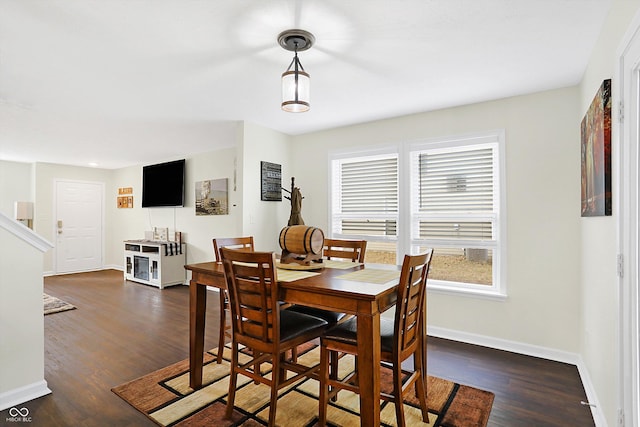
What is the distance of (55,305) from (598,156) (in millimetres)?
6080

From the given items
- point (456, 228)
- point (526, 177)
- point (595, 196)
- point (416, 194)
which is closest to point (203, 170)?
point (416, 194)

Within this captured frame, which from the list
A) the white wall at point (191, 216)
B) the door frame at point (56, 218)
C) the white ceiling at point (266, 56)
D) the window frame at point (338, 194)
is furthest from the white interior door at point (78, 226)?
the window frame at point (338, 194)

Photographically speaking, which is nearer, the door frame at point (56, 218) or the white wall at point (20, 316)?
the white wall at point (20, 316)

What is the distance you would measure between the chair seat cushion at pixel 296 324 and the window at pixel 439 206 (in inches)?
73.1

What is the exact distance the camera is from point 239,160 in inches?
151

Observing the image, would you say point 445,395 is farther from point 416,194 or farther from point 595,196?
point 416,194

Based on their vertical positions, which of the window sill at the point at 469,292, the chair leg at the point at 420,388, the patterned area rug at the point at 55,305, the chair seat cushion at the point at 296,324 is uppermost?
the chair seat cushion at the point at 296,324

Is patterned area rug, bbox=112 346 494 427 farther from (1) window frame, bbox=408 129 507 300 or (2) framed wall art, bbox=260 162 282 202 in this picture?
(2) framed wall art, bbox=260 162 282 202

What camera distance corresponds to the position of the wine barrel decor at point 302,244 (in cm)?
224

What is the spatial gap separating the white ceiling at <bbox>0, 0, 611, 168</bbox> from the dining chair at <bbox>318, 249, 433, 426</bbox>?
54.9 inches

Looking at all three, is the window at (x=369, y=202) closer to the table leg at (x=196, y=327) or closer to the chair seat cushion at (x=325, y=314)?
the chair seat cushion at (x=325, y=314)

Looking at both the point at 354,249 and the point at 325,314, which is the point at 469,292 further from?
the point at 325,314

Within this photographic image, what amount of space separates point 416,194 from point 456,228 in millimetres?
557

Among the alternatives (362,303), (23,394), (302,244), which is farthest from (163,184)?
(362,303)
